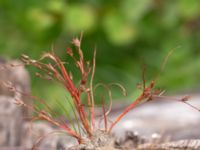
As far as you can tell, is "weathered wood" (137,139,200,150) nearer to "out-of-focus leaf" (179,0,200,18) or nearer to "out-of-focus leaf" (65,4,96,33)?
"out-of-focus leaf" (65,4,96,33)

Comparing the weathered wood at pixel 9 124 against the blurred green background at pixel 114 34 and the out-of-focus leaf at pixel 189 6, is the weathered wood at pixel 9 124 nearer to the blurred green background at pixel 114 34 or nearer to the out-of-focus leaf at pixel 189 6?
the blurred green background at pixel 114 34

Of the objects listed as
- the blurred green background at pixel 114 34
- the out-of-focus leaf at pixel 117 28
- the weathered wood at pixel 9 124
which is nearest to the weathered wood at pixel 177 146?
the weathered wood at pixel 9 124

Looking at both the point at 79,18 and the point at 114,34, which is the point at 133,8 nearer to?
the point at 114,34

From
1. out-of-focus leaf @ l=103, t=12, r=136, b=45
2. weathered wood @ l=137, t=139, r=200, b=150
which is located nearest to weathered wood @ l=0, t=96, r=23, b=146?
weathered wood @ l=137, t=139, r=200, b=150

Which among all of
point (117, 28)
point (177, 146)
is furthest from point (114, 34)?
point (177, 146)

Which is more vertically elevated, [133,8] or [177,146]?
[133,8]
